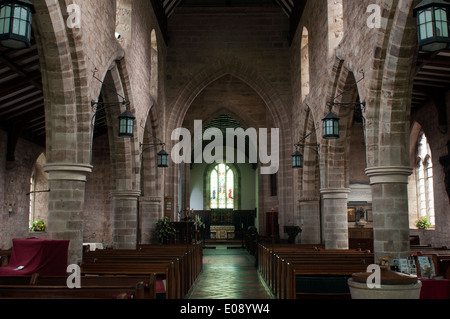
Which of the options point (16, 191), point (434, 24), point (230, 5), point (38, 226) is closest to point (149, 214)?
point (16, 191)

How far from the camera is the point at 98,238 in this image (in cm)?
2014

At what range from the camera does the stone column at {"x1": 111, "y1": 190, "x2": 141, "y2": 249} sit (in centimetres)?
1230

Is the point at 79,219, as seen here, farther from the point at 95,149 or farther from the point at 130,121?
the point at 95,149

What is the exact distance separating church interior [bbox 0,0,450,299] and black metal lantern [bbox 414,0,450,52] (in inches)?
0.8

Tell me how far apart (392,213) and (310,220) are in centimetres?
782

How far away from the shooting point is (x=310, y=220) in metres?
15.4

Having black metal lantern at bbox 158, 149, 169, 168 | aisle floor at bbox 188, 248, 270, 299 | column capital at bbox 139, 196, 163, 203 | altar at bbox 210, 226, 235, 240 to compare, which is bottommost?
aisle floor at bbox 188, 248, 270, 299

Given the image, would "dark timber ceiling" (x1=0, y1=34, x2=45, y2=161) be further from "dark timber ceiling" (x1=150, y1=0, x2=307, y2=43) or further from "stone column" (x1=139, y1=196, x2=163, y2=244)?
"dark timber ceiling" (x1=150, y1=0, x2=307, y2=43)

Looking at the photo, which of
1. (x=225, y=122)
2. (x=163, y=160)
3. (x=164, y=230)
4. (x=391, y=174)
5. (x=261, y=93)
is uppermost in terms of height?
(x=225, y=122)

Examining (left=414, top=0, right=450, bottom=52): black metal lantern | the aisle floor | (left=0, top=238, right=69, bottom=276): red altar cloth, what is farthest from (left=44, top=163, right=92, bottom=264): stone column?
(left=414, top=0, right=450, bottom=52): black metal lantern

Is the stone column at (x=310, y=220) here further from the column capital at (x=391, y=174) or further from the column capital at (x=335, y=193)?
the column capital at (x=391, y=174)

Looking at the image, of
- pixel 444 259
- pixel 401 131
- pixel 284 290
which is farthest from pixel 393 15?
pixel 284 290

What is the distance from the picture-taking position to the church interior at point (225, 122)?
625 centimetres

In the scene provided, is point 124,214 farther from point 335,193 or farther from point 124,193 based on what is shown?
point 335,193
